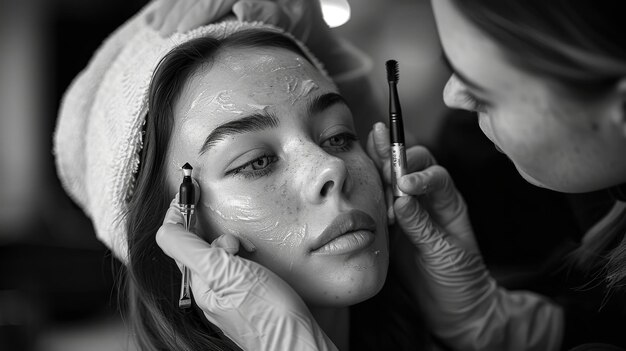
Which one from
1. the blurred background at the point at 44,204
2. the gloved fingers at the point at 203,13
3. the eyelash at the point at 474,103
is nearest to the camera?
the eyelash at the point at 474,103

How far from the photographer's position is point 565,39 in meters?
0.63

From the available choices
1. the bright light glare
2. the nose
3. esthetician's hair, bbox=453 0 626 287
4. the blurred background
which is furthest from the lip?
the blurred background

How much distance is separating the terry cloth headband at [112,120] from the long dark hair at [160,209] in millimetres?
30

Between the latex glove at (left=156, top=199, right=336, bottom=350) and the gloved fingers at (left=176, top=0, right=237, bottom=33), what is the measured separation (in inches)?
18.0

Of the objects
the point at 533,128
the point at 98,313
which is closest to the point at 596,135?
the point at 533,128

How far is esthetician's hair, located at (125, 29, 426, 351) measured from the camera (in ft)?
3.08

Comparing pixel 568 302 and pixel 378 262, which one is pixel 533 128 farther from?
pixel 568 302

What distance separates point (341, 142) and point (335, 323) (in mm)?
333

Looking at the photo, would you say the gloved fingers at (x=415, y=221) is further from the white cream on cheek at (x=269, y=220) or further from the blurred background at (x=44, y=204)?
the blurred background at (x=44, y=204)

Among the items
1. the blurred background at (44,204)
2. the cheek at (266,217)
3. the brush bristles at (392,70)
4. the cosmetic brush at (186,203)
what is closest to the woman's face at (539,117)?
the brush bristles at (392,70)

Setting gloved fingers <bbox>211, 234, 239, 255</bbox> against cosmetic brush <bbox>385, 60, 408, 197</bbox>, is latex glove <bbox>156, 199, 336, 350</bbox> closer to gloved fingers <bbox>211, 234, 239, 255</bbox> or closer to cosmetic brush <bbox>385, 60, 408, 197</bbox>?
gloved fingers <bbox>211, 234, 239, 255</bbox>

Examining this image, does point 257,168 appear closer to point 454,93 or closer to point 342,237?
point 342,237

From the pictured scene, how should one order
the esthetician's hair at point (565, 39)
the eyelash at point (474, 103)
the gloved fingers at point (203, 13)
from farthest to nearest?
the gloved fingers at point (203, 13), the eyelash at point (474, 103), the esthetician's hair at point (565, 39)

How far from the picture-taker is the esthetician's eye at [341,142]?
975mm
